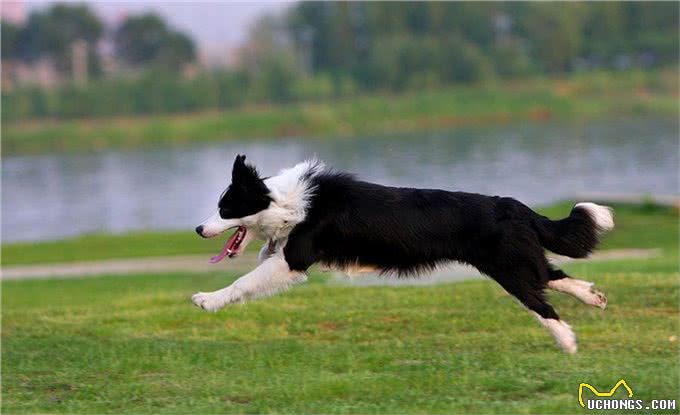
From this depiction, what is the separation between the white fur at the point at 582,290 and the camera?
8.04 metres

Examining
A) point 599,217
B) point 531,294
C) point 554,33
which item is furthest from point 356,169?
point 554,33

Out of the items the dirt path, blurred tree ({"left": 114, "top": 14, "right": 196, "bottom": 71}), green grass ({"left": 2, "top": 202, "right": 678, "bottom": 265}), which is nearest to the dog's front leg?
the dirt path

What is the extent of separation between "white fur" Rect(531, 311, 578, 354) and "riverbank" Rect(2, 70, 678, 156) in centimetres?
4958

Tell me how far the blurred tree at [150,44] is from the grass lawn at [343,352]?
208 feet

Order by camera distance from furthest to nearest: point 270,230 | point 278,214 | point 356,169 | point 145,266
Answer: point 356,169 < point 145,266 < point 270,230 < point 278,214

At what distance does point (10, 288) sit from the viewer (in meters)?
15.7

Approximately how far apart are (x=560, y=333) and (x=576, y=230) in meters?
0.79

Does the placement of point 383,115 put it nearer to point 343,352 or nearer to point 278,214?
point 343,352

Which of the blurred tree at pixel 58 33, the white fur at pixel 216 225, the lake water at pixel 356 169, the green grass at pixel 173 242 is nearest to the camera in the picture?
the white fur at pixel 216 225

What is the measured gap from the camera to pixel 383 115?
61750 millimetres

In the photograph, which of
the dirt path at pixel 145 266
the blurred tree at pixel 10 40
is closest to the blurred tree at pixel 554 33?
the blurred tree at pixel 10 40
